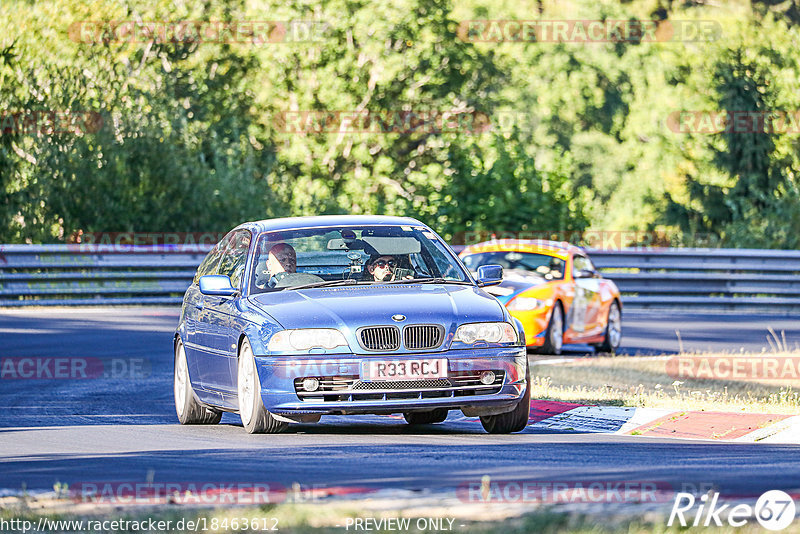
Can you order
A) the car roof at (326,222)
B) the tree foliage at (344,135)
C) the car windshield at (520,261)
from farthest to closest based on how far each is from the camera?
the tree foliage at (344,135) → the car windshield at (520,261) → the car roof at (326,222)

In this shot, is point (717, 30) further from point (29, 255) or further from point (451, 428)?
point (451, 428)

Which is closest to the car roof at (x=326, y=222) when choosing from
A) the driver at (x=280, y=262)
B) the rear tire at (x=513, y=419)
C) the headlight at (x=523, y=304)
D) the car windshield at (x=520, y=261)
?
the driver at (x=280, y=262)

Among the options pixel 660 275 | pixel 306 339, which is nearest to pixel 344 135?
pixel 660 275

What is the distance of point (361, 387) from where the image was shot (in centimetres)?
986

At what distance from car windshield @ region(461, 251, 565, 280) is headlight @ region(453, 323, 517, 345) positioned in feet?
29.9

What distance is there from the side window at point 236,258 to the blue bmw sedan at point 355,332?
0.03 m

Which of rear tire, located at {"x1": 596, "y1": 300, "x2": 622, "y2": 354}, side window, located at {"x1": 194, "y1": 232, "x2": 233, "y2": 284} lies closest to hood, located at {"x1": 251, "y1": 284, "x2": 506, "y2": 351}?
side window, located at {"x1": 194, "y1": 232, "x2": 233, "y2": 284}

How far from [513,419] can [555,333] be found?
8.36m

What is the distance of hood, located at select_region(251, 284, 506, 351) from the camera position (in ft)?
32.5

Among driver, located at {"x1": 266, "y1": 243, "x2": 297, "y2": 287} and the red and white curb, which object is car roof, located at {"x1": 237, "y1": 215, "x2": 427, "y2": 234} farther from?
the red and white curb

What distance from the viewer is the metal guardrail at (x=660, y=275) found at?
26.5 meters

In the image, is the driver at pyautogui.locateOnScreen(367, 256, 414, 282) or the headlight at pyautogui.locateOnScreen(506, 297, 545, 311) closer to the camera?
the driver at pyautogui.locateOnScreen(367, 256, 414, 282)

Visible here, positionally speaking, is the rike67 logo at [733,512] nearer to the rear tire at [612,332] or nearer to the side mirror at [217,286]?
the side mirror at [217,286]

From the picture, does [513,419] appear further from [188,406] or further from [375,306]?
[188,406]
